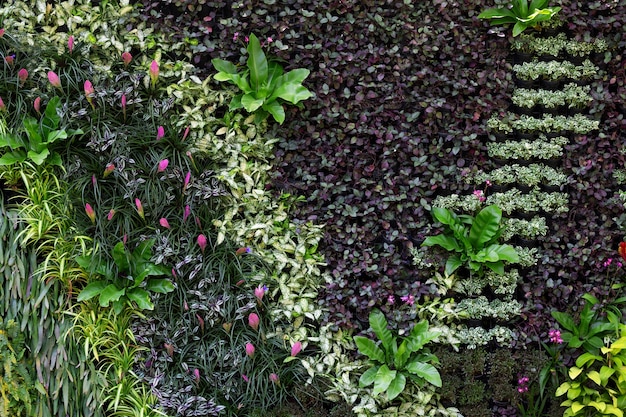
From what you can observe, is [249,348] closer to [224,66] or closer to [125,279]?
[125,279]

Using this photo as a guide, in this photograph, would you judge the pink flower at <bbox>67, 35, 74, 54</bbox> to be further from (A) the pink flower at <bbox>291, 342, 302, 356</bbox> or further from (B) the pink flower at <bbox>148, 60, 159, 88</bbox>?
(A) the pink flower at <bbox>291, 342, 302, 356</bbox>

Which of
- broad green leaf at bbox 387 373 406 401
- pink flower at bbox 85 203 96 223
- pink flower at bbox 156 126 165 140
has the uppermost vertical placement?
pink flower at bbox 156 126 165 140

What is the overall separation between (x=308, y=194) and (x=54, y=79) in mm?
1625

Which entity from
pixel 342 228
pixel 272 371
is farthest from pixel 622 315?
pixel 272 371

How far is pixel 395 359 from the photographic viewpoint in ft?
11.5

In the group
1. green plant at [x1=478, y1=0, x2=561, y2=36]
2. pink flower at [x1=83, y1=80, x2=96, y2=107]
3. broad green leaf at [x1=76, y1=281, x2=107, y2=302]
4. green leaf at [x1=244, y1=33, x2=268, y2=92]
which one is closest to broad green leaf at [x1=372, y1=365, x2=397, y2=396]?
broad green leaf at [x1=76, y1=281, x2=107, y2=302]

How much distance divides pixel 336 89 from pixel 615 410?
2.41 metres

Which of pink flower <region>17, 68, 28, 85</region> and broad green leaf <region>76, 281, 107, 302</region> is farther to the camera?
pink flower <region>17, 68, 28, 85</region>

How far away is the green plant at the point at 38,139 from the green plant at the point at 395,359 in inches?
80.5

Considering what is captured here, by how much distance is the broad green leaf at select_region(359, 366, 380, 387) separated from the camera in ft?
11.5

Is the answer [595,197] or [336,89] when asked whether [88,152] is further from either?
[595,197]

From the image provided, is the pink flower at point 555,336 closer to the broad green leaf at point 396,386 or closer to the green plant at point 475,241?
the green plant at point 475,241

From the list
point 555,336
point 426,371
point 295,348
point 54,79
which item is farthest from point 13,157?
point 555,336

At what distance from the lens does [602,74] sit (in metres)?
3.62
